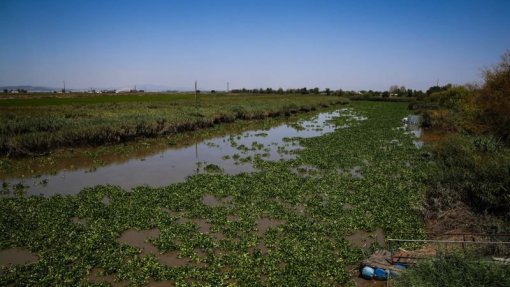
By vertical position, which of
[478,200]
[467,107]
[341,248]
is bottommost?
[341,248]

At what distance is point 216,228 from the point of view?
40.4 ft

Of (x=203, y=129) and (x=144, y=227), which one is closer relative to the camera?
(x=144, y=227)

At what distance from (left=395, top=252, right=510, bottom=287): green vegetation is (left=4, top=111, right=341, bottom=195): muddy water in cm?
1386

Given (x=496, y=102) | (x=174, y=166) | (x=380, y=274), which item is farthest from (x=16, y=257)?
(x=496, y=102)

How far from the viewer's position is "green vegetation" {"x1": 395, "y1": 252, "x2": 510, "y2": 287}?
267 inches

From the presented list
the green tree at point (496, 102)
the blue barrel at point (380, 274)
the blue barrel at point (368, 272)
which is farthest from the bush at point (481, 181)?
the green tree at point (496, 102)

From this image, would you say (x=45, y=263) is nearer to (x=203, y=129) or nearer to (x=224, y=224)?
(x=224, y=224)

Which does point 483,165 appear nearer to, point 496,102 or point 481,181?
point 481,181

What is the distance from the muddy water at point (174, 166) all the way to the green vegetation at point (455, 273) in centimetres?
1386

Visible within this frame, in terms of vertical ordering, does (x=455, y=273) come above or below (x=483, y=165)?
below

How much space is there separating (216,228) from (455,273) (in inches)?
→ 303

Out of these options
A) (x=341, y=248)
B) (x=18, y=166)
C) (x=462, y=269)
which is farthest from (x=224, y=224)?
(x=18, y=166)

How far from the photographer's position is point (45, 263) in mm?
9500

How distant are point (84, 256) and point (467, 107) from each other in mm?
32202
